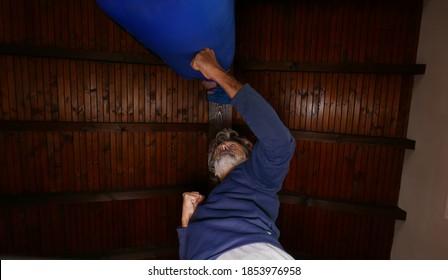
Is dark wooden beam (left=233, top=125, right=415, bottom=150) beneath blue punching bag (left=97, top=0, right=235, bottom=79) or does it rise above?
beneath

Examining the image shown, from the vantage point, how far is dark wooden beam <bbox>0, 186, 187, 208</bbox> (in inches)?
149

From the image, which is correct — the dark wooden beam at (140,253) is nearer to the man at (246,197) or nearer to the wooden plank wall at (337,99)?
the wooden plank wall at (337,99)

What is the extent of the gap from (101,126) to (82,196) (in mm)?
1151

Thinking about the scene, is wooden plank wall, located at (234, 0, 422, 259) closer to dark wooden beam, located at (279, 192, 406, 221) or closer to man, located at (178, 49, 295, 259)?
dark wooden beam, located at (279, 192, 406, 221)

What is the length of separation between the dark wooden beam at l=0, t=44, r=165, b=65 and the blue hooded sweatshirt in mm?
2864

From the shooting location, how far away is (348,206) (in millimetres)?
4051

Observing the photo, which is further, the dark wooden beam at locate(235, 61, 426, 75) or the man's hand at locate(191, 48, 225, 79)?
the dark wooden beam at locate(235, 61, 426, 75)

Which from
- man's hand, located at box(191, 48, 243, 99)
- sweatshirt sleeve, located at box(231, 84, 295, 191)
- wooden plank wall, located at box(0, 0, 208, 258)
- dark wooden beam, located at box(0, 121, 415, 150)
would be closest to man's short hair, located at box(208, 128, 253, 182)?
sweatshirt sleeve, located at box(231, 84, 295, 191)

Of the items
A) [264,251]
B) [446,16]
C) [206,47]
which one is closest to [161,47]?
[206,47]

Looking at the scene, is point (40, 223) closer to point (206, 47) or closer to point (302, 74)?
point (206, 47)

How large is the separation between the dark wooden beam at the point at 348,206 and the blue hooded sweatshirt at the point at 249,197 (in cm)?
300

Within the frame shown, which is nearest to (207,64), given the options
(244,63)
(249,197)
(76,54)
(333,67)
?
(249,197)

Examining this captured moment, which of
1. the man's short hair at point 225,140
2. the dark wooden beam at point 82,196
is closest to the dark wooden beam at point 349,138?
the dark wooden beam at point 82,196

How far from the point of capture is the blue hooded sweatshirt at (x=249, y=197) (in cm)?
113
